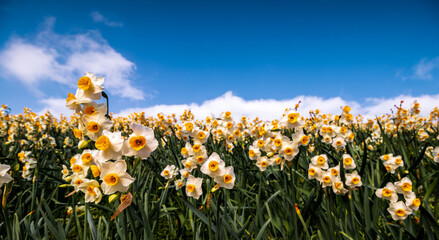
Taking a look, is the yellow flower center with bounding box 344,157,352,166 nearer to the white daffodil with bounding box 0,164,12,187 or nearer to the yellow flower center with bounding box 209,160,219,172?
the yellow flower center with bounding box 209,160,219,172

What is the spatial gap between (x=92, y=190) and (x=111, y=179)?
0.29 metres

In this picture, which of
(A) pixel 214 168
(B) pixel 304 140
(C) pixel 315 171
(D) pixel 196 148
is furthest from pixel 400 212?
(D) pixel 196 148

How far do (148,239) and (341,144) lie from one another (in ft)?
9.15

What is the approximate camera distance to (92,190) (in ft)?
4.21

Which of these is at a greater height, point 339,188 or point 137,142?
point 137,142

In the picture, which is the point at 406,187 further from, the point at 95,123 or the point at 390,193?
the point at 95,123

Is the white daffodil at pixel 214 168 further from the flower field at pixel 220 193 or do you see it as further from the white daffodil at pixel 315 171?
the white daffodil at pixel 315 171

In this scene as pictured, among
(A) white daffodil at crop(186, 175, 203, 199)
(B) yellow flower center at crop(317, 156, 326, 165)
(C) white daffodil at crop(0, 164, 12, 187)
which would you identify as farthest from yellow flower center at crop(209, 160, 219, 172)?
(C) white daffodil at crop(0, 164, 12, 187)

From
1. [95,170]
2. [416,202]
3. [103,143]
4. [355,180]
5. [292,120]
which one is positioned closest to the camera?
[103,143]

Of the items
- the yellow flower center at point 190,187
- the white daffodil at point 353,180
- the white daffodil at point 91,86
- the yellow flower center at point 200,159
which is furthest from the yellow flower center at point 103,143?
the white daffodil at point 353,180

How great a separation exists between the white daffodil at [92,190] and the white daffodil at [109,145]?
281 millimetres

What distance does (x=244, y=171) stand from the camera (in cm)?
279

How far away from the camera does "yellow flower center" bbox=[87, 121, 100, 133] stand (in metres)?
1.06

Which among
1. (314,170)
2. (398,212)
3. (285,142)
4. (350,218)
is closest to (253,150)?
(285,142)
